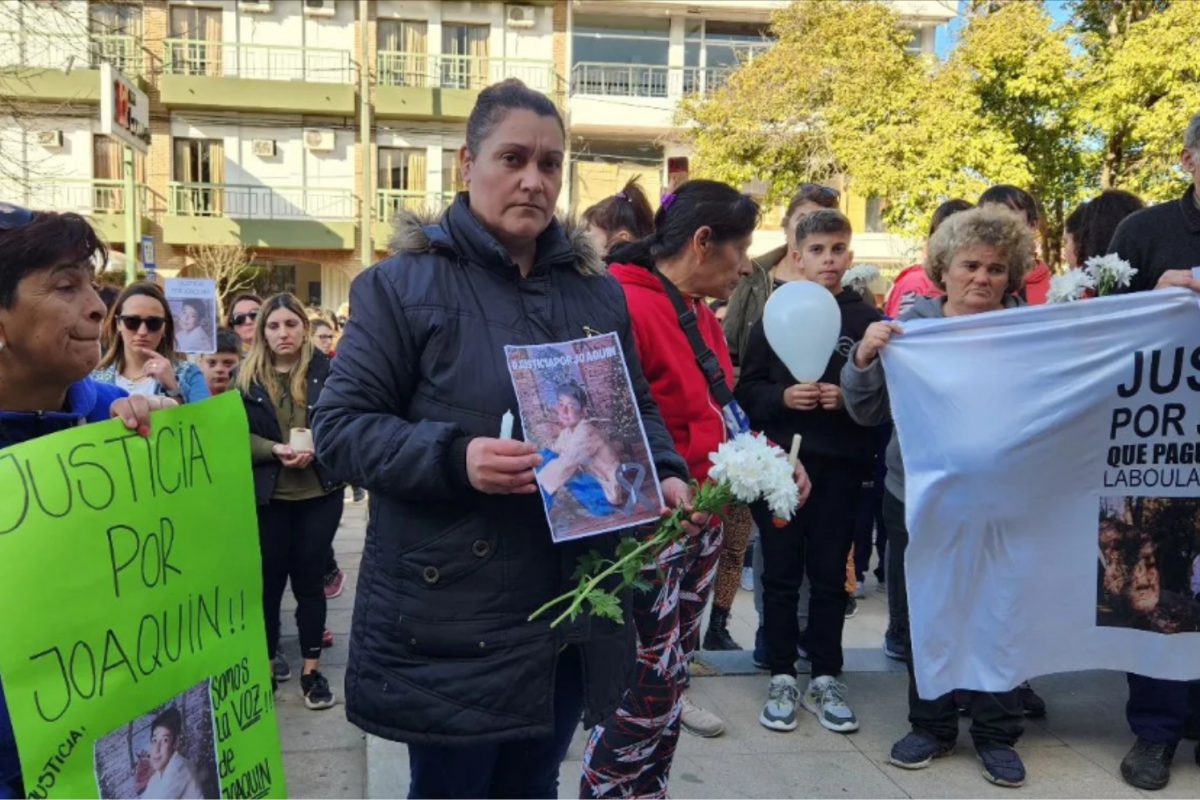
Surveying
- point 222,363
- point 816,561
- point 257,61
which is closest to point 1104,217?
point 816,561

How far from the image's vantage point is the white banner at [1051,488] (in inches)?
135

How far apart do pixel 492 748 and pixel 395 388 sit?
81 cm

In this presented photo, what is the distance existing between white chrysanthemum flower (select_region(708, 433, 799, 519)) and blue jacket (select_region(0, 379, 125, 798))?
1.35 meters

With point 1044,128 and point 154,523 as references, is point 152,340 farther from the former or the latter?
point 1044,128

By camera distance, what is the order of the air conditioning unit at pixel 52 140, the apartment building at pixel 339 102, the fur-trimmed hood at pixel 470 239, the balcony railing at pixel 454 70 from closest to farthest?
1. the fur-trimmed hood at pixel 470 239
2. the air conditioning unit at pixel 52 140
3. the apartment building at pixel 339 102
4. the balcony railing at pixel 454 70

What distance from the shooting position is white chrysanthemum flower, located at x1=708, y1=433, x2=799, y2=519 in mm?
2143

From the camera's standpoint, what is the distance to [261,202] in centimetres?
2589

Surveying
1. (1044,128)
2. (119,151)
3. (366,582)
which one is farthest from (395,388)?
(119,151)

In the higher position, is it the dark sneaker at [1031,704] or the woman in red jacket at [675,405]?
the woman in red jacket at [675,405]

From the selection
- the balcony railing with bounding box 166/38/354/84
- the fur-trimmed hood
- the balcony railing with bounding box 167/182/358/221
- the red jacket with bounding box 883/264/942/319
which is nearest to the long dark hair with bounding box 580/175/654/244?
the red jacket with bounding box 883/264/942/319

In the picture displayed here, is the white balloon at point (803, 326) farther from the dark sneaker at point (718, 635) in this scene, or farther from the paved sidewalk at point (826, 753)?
the dark sneaker at point (718, 635)

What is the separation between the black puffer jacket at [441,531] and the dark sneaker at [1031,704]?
9.93ft

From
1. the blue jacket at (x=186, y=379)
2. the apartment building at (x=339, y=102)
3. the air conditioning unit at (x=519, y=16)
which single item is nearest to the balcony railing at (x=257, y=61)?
the apartment building at (x=339, y=102)

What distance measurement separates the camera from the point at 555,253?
2.20m
